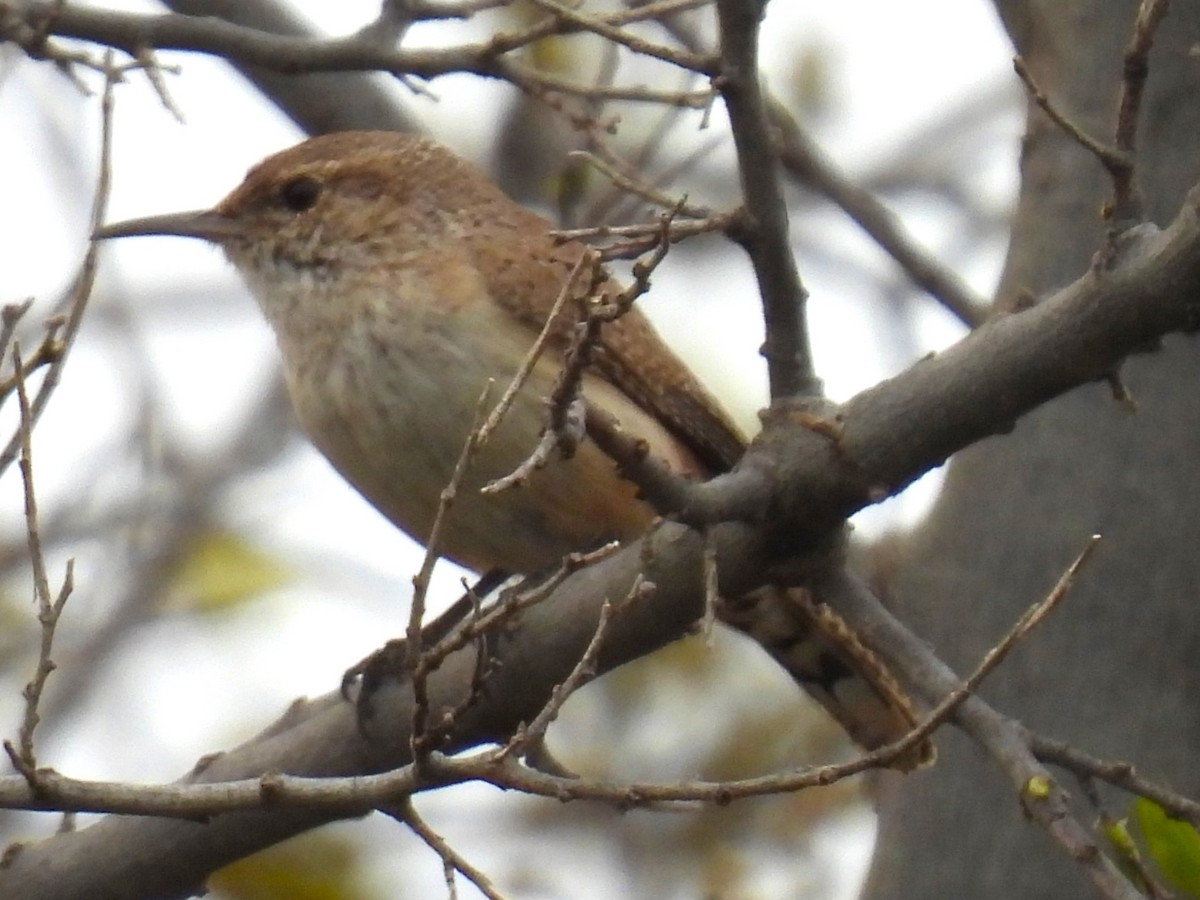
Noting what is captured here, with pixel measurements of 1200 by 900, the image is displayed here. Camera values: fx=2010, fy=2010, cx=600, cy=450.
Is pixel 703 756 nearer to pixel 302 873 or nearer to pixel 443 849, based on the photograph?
pixel 302 873

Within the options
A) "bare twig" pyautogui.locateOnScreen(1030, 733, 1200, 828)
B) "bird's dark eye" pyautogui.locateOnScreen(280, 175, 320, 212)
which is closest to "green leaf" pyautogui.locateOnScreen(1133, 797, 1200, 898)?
"bare twig" pyautogui.locateOnScreen(1030, 733, 1200, 828)

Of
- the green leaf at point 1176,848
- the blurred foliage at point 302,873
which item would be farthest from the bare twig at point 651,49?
the blurred foliage at point 302,873

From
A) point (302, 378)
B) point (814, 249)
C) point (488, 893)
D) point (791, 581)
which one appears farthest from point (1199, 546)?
point (814, 249)

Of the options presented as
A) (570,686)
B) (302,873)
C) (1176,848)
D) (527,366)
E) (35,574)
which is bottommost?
(1176,848)

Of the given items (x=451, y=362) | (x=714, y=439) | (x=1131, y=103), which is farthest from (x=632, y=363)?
(x=1131, y=103)

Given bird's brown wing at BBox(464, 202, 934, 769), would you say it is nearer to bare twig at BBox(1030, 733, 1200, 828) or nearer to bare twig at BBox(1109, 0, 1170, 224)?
bare twig at BBox(1030, 733, 1200, 828)

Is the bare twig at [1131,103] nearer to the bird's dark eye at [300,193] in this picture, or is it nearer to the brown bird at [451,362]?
the brown bird at [451,362]
